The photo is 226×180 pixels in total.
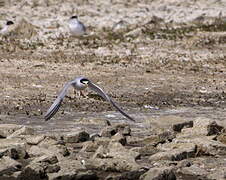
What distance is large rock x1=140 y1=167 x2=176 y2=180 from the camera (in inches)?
422

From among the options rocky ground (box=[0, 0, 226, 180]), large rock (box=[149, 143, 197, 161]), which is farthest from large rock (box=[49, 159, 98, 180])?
large rock (box=[149, 143, 197, 161])

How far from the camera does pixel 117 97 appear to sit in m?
16.7

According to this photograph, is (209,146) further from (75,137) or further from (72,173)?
(72,173)

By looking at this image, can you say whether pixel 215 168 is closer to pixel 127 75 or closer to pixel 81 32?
pixel 127 75

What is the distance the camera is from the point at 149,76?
18781mm

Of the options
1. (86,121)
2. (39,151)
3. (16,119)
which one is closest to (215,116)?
(86,121)

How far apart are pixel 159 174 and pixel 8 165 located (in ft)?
6.29

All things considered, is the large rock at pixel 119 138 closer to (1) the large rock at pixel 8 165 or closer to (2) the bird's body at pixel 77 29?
A: (1) the large rock at pixel 8 165

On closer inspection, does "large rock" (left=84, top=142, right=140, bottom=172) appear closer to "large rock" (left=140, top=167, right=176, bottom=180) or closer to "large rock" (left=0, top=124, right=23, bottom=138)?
"large rock" (left=140, top=167, right=176, bottom=180)

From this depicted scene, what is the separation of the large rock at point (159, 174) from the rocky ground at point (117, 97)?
0.7 inches

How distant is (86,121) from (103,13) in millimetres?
16737

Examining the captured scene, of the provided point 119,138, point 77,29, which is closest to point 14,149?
point 119,138

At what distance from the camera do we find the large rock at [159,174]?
10.7m

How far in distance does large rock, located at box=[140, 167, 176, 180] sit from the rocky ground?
0.02 meters
